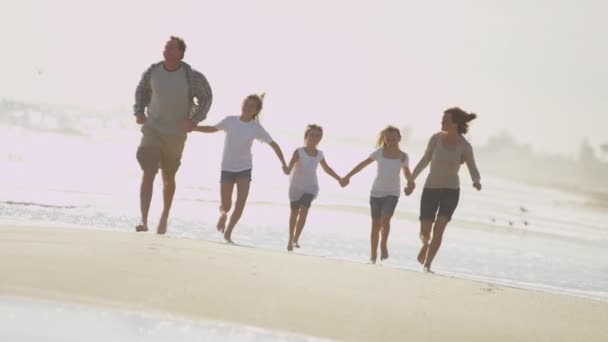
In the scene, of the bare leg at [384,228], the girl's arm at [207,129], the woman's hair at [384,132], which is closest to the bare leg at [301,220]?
the bare leg at [384,228]

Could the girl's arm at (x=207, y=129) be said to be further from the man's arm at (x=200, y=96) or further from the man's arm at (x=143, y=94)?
the man's arm at (x=143, y=94)

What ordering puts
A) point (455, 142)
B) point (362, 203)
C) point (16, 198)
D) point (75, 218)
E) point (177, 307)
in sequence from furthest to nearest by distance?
point (362, 203) → point (16, 198) → point (75, 218) → point (455, 142) → point (177, 307)

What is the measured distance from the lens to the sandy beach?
525cm

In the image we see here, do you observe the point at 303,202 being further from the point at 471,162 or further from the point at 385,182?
the point at 471,162

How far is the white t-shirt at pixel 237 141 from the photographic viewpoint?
10164mm

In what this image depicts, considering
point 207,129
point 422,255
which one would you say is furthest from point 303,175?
point 422,255

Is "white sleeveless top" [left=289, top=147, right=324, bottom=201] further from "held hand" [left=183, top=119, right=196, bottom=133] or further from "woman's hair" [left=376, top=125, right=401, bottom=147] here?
"held hand" [left=183, top=119, right=196, bottom=133]

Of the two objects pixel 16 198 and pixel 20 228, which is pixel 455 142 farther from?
pixel 16 198

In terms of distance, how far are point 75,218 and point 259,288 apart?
6.36 m

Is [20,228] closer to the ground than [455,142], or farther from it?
closer to the ground

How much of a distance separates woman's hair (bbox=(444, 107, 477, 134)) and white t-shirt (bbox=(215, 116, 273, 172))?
2.34m

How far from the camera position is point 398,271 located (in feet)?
25.8

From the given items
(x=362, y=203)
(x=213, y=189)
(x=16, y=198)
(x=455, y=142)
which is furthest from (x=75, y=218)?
(x=362, y=203)

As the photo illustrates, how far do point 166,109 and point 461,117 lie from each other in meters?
3.22
